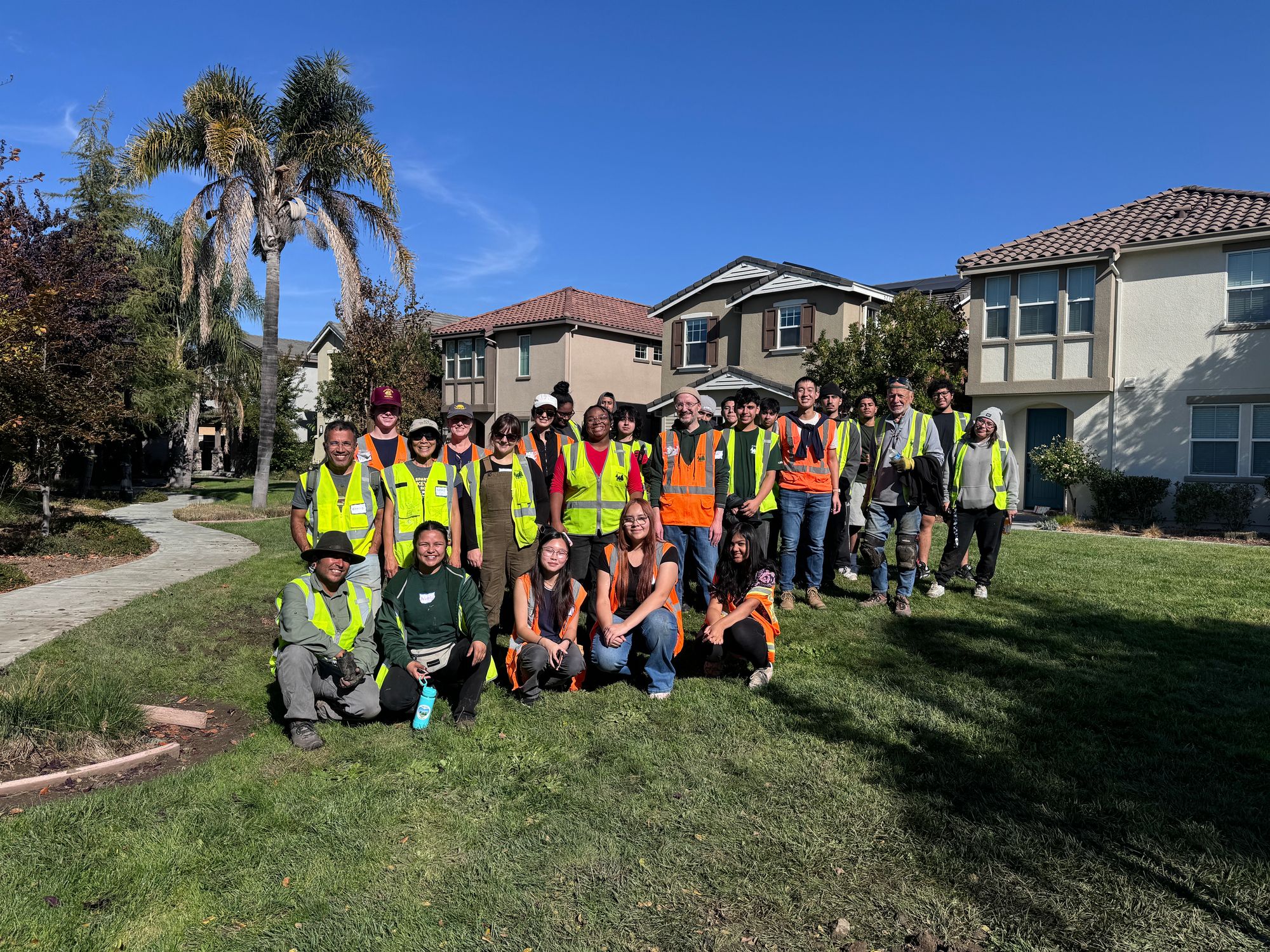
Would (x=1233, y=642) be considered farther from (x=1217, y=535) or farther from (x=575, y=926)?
(x=1217, y=535)

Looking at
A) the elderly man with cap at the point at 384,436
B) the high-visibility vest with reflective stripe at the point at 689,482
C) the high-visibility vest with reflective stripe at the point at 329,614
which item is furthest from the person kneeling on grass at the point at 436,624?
the high-visibility vest with reflective stripe at the point at 689,482

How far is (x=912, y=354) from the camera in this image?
1883cm

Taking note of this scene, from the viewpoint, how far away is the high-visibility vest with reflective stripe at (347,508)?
5.54 m

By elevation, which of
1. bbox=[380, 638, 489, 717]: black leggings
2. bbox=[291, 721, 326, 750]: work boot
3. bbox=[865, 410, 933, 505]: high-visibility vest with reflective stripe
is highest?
bbox=[865, 410, 933, 505]: high-visibility vest with reflective stripe

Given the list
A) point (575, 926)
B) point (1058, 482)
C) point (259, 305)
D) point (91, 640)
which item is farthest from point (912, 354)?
point (259, 305)

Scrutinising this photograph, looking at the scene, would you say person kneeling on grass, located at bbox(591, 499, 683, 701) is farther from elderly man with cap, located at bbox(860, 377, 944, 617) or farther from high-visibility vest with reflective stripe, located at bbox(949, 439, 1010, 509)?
high-visibility vest with reflective stripe, located at bbox(949, 439, 1010, 509)

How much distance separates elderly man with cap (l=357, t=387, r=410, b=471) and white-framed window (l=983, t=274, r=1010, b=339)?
1682 cm

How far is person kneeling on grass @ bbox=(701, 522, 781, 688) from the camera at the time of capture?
5.54 m

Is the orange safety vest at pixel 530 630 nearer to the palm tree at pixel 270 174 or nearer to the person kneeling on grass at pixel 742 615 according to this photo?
the person kneeling on grass at pixel 742 615

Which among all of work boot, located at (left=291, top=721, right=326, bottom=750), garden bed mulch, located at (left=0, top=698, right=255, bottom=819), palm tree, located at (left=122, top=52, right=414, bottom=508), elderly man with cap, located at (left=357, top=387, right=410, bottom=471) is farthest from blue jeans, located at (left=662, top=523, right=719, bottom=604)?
palm tree, located at (left=122, top=52, right=414, bottom=508)

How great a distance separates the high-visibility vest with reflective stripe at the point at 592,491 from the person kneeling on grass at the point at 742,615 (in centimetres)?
91

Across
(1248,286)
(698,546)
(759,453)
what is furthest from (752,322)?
(698,546)

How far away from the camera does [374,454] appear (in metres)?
6.04

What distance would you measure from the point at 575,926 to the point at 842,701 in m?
2.62
